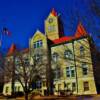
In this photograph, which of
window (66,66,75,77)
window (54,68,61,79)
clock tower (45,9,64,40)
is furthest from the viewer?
clock tower (45,9,64,40)

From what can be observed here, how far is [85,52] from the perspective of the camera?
40.7ft

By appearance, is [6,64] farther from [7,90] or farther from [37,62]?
[7,90]

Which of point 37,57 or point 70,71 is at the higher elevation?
point 37,57

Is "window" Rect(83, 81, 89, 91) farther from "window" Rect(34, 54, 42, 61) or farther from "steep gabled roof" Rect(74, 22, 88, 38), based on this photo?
"steep gabled roof" Rect(74, 22, 88, 38)

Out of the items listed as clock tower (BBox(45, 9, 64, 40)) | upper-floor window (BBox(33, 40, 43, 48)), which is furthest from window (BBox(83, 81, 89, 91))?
clock tower (BBox(45, 9, 64, 40))

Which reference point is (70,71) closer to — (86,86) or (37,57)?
(86,86)

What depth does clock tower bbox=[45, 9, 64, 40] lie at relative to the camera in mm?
61463

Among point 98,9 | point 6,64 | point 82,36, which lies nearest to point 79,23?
point 82,36

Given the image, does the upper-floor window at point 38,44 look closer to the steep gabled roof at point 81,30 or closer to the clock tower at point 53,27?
the clock tower at point 53,27

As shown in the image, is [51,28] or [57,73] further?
[51,28]

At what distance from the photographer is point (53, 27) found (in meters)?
63.2

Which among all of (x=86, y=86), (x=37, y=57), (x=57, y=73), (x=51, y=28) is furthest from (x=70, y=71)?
(x=51, y=28)

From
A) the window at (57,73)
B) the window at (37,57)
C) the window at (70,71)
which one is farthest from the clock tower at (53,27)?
the window at (37,57)

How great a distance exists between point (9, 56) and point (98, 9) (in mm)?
32870
